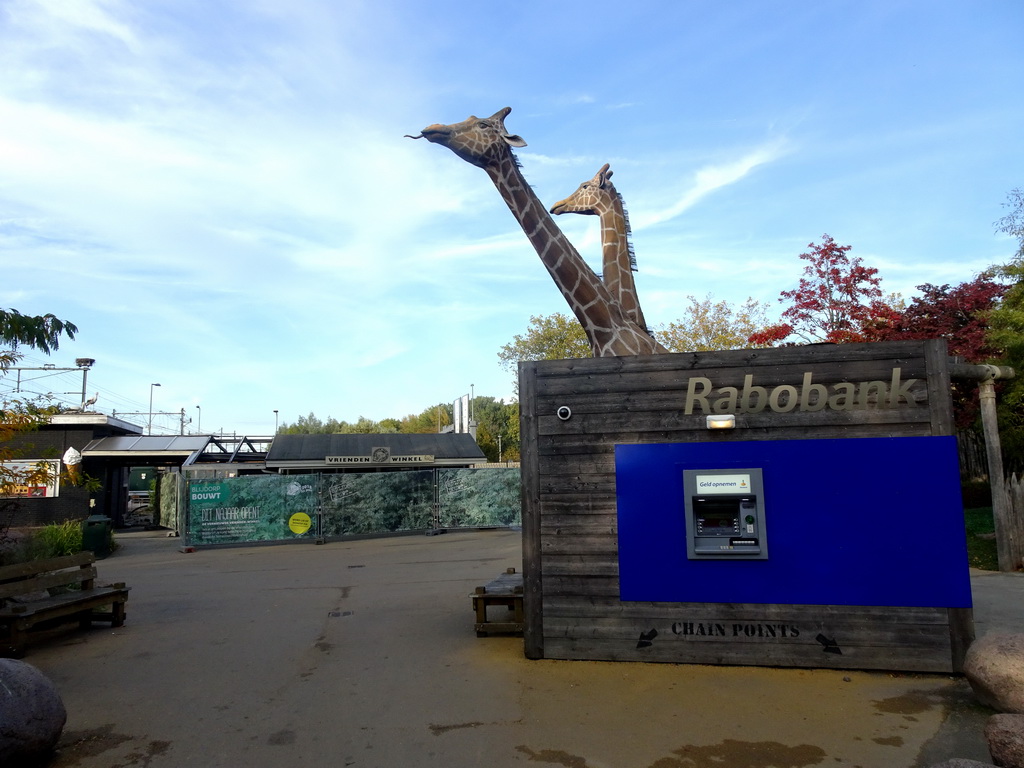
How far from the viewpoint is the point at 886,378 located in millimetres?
6594

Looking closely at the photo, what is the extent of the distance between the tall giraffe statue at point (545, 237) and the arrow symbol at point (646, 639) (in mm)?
4766

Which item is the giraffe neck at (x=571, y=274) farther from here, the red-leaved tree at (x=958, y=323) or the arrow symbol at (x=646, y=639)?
the red-leaved tree at (x=958, y=323)

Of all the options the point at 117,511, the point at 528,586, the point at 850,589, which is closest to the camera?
the point at 850,589

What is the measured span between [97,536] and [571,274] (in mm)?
14434

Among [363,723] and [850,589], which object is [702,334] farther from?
[363,723]

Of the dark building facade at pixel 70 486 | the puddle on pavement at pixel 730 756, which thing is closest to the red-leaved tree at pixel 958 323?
the puddle on pavement at pixel 730 756

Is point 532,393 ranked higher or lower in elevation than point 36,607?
higher

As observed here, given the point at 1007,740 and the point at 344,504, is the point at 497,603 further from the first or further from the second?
the point at 344,504

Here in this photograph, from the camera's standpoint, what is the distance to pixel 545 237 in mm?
11250

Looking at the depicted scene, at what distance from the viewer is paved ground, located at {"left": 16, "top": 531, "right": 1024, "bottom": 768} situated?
15.9 ft

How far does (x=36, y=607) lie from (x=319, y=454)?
17204mm

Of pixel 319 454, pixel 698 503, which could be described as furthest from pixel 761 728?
pixel 319 454

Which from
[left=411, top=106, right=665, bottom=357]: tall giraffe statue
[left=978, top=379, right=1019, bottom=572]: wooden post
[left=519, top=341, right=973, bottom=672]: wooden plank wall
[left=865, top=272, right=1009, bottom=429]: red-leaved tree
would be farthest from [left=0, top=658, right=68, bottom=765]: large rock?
[left=865, top=272, right=1009, bottom=429]: red-leaved tree

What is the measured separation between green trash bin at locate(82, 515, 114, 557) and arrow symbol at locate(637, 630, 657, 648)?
1585cm
